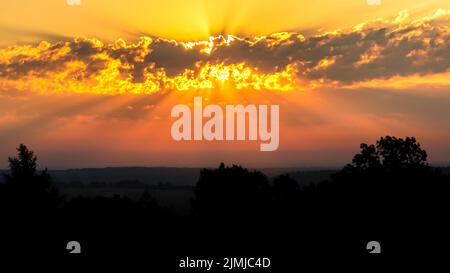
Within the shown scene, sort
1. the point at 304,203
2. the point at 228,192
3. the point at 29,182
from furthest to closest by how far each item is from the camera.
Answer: the point at 228,192
the point at 29,182
the point at 304,203

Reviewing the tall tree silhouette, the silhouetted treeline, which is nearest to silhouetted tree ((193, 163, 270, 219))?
the silhouetted treeline

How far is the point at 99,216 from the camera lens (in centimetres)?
6406

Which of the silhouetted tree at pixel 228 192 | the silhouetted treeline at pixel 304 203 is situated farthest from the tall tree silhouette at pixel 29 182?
the silhouetted tree at pixel 228 192

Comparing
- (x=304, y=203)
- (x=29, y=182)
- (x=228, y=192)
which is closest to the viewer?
(x=304, y=203)

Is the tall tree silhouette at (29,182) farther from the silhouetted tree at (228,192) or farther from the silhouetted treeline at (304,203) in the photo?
the silhouetted tree at (228,192)

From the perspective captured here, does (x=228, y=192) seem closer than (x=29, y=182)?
No

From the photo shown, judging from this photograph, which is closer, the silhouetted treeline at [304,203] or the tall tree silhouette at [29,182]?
the silhouetted treeline at [304,203]

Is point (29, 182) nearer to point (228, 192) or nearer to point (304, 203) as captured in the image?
point (228, 192)

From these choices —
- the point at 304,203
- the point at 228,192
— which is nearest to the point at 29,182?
the point at 228,192

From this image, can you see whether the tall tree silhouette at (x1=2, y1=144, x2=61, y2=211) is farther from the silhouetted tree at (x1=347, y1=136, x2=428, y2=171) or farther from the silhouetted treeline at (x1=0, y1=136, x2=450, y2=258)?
the silhouetted tree at (x1=347, y1=136, x2=428, y2=171)
